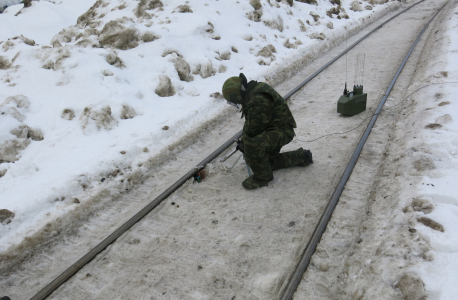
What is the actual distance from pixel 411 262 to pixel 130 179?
375 cm

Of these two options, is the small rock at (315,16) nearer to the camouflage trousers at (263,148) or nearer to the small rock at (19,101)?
the camouflage trousers at (263,148)

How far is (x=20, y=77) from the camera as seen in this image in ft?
22.3

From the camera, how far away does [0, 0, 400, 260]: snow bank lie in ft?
15.0

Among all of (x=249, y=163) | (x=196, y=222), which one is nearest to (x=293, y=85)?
(x=249, y=163)

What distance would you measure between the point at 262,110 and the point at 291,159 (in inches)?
39.9

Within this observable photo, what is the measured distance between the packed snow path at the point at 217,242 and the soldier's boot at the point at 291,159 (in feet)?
0.35

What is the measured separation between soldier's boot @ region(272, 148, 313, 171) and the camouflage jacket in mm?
519

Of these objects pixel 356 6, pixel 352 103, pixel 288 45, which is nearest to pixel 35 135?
pixel 352 103

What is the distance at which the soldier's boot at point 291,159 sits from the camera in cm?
476

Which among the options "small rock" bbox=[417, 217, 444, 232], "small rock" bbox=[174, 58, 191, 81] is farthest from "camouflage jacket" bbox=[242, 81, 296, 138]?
"small rock" bbox=[174, 58, 191, 81]

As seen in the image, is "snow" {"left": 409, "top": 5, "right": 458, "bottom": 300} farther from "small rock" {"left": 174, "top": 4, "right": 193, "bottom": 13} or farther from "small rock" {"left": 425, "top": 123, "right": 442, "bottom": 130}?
"small rock" {"left": 174, "top": 4, "right": 193, "bottom": 13}

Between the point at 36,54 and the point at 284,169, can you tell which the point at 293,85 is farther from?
the point at 36,54

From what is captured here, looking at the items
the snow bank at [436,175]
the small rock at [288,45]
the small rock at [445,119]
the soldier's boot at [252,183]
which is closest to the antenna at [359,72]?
the snow bank at [436,175]

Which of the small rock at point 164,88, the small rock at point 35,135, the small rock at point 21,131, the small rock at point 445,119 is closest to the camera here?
the small rock at point 445,119
